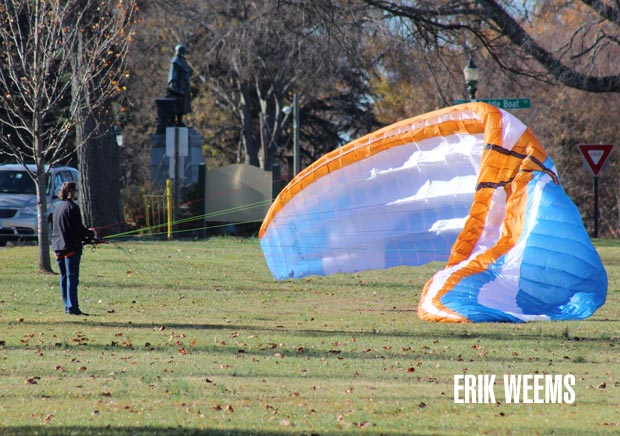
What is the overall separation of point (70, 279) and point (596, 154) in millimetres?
18611

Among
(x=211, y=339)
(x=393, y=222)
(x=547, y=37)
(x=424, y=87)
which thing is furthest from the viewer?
(x=424, y=87)

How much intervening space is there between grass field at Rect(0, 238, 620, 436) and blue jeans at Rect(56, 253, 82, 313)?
24 cm

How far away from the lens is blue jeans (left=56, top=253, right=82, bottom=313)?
13.9 metres

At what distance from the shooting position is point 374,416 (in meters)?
7.64

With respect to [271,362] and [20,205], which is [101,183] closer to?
[20,205]

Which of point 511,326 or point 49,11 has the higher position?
point 49,11

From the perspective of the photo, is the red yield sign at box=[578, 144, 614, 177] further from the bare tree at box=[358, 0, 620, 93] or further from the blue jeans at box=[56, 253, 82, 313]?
the blue jeans at box=[56, 253, 82, 313]

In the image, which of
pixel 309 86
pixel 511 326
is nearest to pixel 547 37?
pixel 309 86

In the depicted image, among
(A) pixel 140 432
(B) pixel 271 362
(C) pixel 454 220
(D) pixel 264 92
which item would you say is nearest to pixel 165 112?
(C) pixel 454 220

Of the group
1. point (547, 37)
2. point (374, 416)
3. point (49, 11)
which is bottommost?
point (374, 416)

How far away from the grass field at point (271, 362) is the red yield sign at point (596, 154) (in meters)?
10.4

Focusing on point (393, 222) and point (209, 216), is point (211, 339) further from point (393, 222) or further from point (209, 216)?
point (209, 216)

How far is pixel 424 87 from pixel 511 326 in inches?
1473

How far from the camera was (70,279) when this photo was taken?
13930mm
